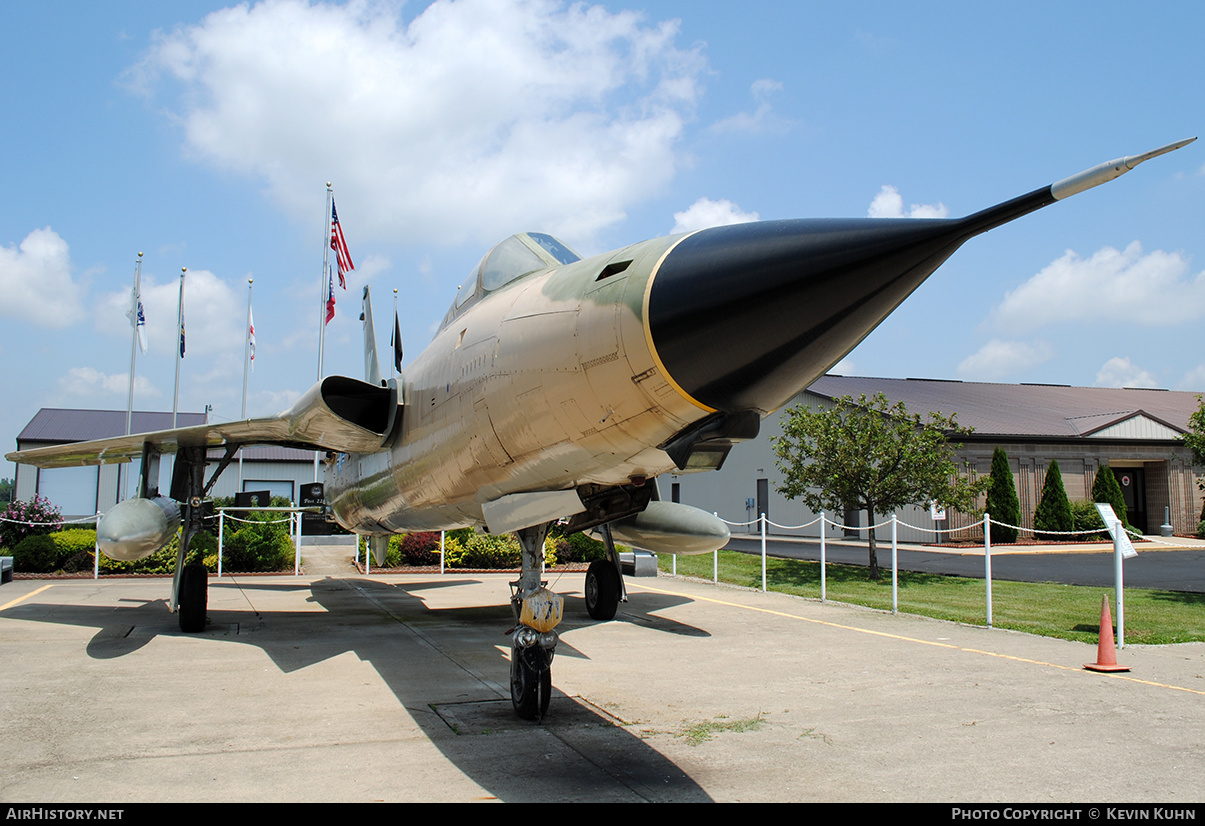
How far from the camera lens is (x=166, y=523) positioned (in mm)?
10023

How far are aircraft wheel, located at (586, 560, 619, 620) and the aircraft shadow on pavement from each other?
30cm

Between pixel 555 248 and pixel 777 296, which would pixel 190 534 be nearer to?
pixel 555 248

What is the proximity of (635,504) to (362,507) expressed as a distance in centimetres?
418

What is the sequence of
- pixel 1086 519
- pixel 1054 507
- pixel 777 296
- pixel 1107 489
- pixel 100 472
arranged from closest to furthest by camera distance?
pixel 777 296 → pixel 1054 507 → pixel 1086 519 → pixel 1107 489 → pixel 100 472

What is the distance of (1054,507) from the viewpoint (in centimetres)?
2677

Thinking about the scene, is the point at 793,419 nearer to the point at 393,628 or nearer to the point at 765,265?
the point at 393,628

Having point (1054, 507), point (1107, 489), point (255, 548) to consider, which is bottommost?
point (255, 548)

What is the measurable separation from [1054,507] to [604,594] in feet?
72.2

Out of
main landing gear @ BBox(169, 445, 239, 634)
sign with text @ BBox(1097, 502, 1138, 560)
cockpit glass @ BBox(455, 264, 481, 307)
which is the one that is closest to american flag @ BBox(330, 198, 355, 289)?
main landing gear @ BBox(169, 445, 239, 634)

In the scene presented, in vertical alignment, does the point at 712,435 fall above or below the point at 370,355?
below

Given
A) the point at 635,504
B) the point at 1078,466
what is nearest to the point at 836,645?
the point at 635,504

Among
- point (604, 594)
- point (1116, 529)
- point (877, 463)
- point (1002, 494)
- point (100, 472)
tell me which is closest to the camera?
point (1116, 529)

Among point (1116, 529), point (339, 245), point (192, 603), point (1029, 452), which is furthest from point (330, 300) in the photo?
point (1029, 452)

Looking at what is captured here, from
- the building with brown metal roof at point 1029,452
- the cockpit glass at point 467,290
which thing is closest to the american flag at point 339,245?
the building with brown metal roof at point 1029,452
